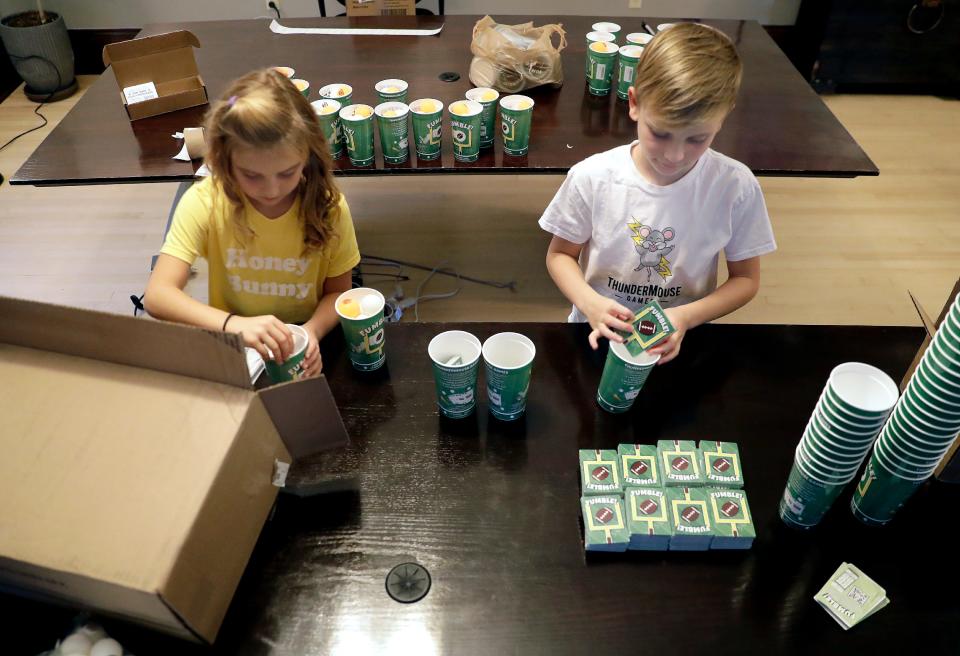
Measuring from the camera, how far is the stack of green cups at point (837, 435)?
0.81m

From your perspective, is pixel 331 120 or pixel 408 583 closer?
pixel 408 583

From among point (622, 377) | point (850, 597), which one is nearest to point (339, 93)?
point (622, 377)

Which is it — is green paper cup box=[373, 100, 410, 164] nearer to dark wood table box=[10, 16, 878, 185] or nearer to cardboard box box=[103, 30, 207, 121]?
dark wood table box=[10, 16, 878, 185]

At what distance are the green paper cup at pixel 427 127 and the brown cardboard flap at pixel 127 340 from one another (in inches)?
43.5

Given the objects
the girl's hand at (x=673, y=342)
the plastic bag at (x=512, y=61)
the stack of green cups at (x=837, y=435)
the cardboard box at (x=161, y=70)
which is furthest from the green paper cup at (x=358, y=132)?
the stack of green cups at (x=837, y=435)

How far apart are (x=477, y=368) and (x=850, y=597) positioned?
613 mm

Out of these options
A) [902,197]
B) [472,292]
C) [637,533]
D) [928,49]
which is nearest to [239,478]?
[637,533]

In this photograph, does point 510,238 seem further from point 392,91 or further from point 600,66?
point 392,91

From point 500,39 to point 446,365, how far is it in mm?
1472

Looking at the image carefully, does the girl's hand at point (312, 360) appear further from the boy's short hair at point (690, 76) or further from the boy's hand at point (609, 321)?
the boy's short hair at point (690, 76)

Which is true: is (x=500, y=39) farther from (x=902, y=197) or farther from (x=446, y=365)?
(x=902, y=197)

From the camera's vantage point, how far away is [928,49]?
3.75m

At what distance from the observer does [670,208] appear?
1.35 metres

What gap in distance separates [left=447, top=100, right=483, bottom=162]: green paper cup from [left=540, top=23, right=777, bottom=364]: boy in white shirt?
507 millimetres
